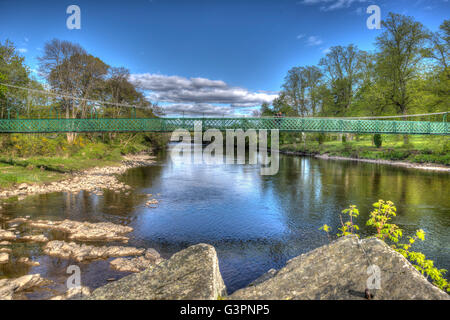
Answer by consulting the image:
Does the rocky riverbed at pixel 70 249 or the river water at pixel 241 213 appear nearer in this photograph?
the rocky riverbed at pixel 70 249

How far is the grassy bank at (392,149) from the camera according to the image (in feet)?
133

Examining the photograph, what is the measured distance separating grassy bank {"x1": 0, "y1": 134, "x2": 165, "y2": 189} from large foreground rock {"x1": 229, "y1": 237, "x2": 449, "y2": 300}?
22.9 meters

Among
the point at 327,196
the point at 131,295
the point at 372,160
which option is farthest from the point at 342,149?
the point at 131,295

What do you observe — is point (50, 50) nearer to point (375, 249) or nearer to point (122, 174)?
point (122, 174)

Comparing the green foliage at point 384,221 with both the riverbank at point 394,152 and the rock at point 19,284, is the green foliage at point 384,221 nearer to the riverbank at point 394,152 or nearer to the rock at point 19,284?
the rock at point 19,284

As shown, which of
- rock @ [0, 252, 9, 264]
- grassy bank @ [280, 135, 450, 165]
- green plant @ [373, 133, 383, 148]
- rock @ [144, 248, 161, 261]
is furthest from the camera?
green plant @ [373, 133, 383, 148]

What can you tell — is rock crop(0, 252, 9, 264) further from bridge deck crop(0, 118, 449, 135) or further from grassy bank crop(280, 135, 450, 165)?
grassy bank crop(280, 135, 450, 165)

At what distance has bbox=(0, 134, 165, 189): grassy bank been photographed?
24.1m

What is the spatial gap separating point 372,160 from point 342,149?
301 inches

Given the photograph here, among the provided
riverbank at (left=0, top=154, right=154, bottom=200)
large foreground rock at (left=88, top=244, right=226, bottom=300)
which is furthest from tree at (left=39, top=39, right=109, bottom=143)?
large foreground rock at (left=88, top=244, right=226, bottom=300)

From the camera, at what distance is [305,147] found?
61219 millimetres

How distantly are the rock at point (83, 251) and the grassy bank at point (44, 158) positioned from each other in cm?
1321
